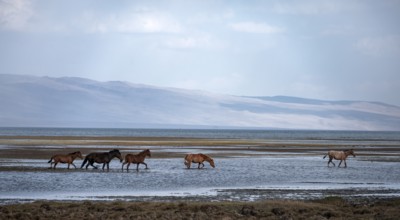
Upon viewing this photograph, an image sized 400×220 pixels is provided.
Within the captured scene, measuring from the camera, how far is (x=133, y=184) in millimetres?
24391

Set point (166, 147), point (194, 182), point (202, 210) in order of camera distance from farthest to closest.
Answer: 1. point (166, 147)
2. point (194, 182)
3. point (202, 210)

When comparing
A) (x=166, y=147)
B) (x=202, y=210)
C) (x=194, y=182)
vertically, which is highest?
(x=166, y=147)

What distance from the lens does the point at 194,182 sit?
83.5ft

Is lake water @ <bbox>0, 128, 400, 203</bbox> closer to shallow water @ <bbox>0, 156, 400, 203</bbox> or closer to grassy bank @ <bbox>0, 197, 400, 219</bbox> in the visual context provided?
shallow water @ <bbox>0, 156, 400, 203</bbox>

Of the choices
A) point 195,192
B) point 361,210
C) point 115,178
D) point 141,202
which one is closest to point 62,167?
point 115,178

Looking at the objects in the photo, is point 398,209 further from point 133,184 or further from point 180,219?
point 133,184

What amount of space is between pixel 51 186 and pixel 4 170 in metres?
6.37

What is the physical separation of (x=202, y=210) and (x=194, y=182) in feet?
29.0

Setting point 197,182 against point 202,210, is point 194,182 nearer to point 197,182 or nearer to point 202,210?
point 197,182

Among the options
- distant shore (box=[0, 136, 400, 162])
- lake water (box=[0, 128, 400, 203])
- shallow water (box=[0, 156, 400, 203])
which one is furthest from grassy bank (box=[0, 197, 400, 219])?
distant shore (box=[0, 136, 400, 162])

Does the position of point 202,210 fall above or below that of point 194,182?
below

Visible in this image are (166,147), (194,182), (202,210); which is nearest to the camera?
(202,210)

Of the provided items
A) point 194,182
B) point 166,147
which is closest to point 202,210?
point 194,182

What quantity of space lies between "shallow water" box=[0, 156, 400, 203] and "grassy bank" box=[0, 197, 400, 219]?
2383 mm
